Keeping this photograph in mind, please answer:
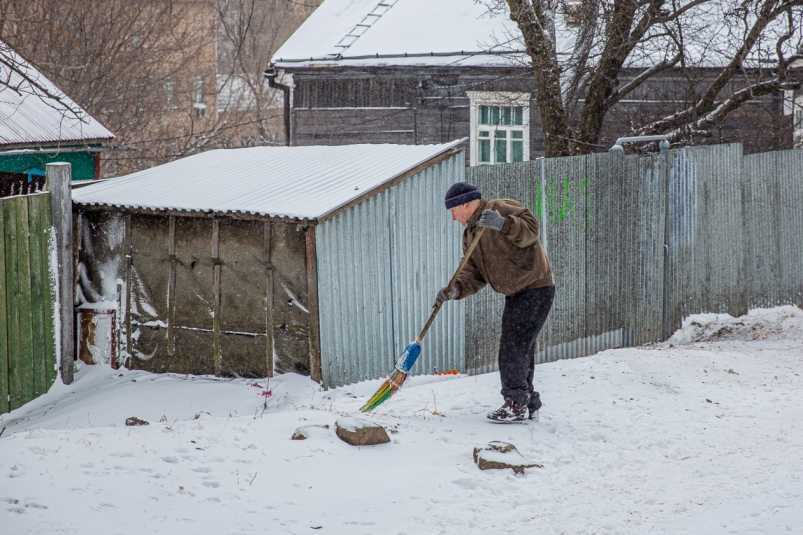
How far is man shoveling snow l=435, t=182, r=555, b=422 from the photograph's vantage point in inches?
211

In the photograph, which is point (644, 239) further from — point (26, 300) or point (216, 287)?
point (26, 300)

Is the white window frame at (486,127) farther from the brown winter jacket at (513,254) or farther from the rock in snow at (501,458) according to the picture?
the rock in snow at (501,458)

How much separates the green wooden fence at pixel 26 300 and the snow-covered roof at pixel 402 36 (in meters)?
11.3

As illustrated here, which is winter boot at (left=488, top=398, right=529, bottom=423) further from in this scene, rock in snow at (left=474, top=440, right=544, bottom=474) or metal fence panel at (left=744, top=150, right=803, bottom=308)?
metal fence panel at (left=744, top=150, right=803, bottom=308)

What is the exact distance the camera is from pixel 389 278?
7352 millimetres

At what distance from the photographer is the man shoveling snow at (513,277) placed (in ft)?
17.5

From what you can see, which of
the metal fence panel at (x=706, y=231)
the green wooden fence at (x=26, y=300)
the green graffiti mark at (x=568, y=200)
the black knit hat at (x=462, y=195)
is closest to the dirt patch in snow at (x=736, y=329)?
the metal fence panel at (x=706, y=231)

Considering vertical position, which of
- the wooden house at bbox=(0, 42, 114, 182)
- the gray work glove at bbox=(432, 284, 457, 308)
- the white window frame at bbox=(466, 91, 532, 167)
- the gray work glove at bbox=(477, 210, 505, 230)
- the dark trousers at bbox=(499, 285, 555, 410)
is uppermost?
the white window frame at bbox=(466, 91, 532, 167)

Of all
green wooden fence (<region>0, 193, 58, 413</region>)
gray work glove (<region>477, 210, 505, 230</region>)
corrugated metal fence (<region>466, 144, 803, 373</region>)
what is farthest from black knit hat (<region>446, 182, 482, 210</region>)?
green wooden fence (<region>0, 193, 58, 413</region>)

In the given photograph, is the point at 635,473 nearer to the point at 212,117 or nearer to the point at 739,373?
the point at 739,373

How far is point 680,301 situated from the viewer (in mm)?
9422

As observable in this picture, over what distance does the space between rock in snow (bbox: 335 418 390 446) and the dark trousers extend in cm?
103

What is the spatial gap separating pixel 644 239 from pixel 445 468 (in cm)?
517

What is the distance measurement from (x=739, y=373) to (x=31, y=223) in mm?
6210
